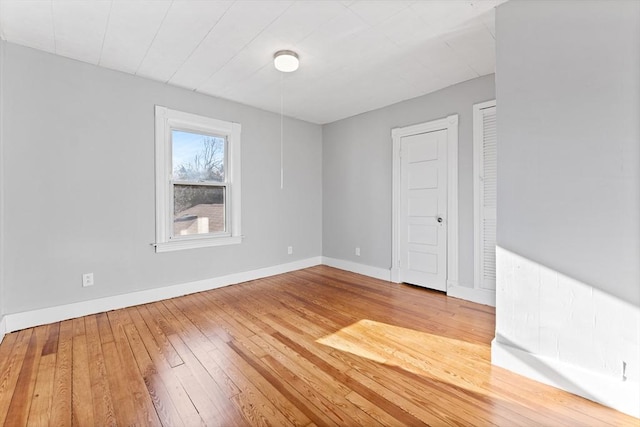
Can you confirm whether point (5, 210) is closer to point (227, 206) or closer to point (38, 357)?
point (38, 357)

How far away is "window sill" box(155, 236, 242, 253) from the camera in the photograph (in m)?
3.29

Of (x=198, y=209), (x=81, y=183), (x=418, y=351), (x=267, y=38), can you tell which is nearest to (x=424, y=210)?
(x=418, y=351)

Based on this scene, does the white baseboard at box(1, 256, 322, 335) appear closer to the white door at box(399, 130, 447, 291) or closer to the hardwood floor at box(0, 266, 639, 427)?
the hardwood floor at box(0, 266, 639, 427)

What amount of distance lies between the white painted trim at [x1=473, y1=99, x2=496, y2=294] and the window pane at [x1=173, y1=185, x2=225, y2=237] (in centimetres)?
321

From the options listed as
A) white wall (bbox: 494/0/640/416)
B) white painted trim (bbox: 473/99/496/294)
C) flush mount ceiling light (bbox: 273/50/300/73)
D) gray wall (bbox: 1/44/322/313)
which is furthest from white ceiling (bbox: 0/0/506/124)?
white wall (bbox: 494/0/640/416)

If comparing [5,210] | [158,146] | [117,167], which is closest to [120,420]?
[5,210]

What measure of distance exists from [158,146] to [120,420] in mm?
2710

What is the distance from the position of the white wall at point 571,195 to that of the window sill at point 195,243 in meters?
3.16

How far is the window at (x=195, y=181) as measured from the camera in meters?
3.28

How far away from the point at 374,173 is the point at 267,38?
8.06 feet

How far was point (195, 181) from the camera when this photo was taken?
3.58m

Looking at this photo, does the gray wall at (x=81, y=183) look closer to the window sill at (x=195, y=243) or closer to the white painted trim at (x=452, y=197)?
the window sill at (x=195, y=243)

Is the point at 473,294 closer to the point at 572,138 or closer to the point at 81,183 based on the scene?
the point at 572,138

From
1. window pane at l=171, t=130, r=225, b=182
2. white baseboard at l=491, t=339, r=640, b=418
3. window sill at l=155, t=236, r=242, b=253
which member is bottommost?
white baseboard at l=491, t=339, r=640, b=418
